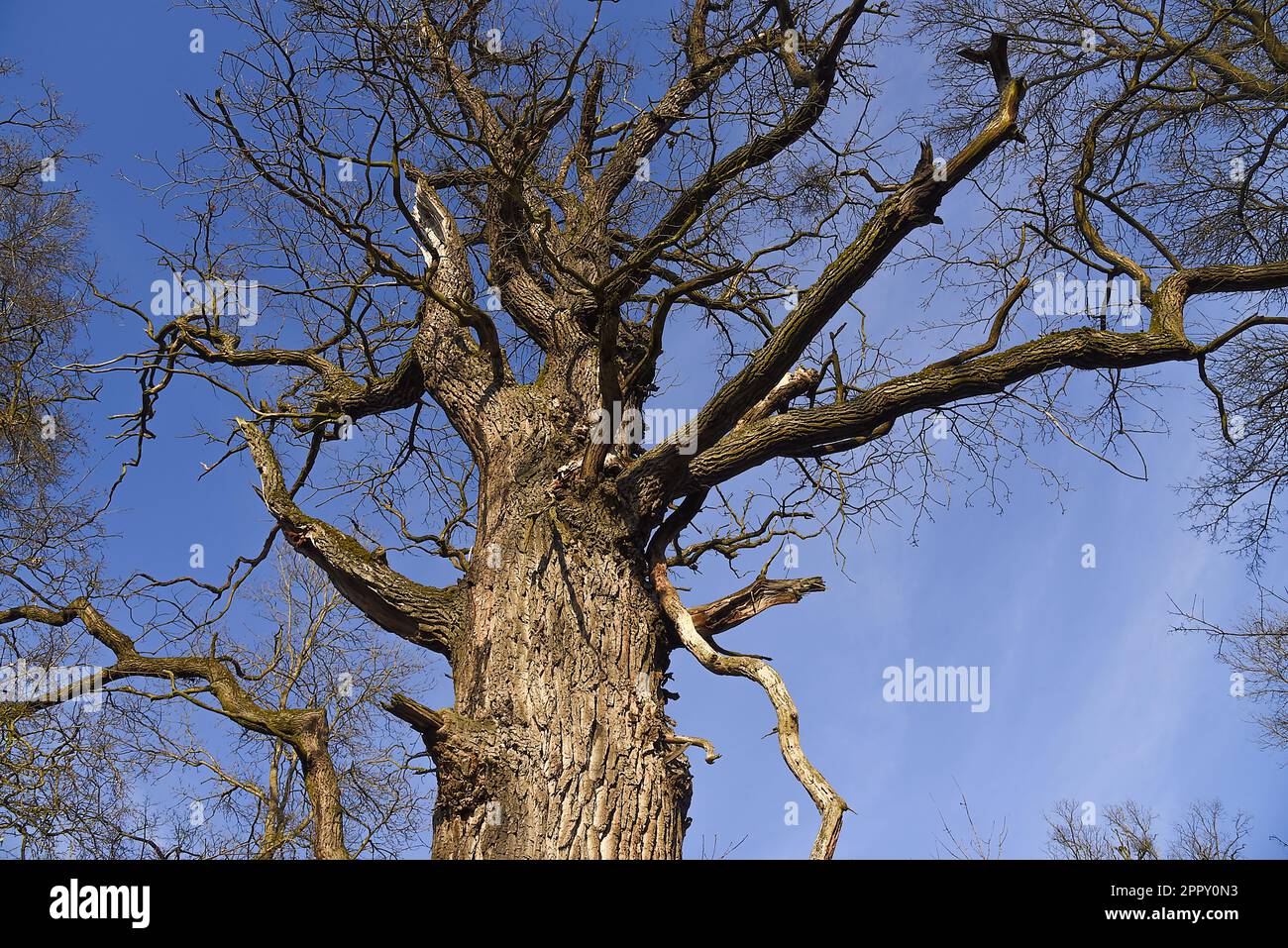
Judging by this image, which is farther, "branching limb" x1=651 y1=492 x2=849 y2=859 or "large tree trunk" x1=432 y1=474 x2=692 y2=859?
"large tree trunk" x1=432 y1=474 x2=692 y2=859

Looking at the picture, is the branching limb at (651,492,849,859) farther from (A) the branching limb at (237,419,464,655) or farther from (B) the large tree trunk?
(A) the branching limb at (237,419,464,655)

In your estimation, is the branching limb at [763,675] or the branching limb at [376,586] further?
the branching limb at [376,586]

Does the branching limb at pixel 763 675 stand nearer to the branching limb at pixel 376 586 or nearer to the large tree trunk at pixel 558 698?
the large tree trunk at pixel 558 698

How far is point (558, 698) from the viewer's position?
13.6ft

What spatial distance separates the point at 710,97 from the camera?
539 centimetres

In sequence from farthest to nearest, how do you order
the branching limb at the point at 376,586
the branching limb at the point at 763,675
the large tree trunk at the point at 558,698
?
1. the branching limb at the point at 376,586
2. the large tree trunk at the point at 558,698
3. the branching limb at the point at 763,675

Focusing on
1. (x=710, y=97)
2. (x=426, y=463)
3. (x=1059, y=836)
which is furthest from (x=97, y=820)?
(x=1059, y=836)

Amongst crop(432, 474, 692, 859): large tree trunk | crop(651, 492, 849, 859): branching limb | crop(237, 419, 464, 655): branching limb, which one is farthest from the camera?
crop(237, 419, 464, 655): branching limb

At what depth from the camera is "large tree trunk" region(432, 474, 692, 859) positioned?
391 centimetres

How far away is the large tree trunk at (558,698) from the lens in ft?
12.8

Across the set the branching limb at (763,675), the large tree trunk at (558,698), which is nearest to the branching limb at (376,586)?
the large tree trunk at (558,698)

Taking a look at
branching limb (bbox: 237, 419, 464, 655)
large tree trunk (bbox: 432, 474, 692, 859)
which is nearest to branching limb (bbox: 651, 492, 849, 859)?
large tree trunk (bbox: 432, 474, 692, 859)
